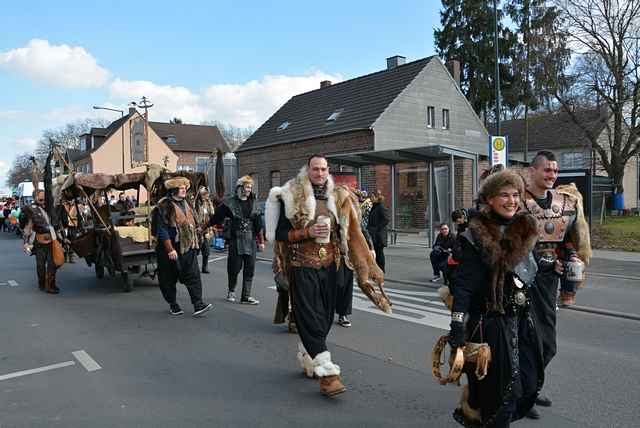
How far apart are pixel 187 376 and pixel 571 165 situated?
44.5 meters

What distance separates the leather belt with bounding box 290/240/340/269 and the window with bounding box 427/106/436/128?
26.0 metres

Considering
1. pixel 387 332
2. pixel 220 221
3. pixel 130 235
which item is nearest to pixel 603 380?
pixel 387 332

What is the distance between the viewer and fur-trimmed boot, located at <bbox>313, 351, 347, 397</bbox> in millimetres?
4449

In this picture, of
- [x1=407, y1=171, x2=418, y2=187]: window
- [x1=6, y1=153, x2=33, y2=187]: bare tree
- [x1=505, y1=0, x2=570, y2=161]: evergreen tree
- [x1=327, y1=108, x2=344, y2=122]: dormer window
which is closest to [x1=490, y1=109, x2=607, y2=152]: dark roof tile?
[x1=505, y1=0, x2=570, y2=161]: evergreen tree

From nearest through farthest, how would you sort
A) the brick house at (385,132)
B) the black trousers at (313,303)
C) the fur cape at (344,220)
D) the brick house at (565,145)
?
the black trousers at (313,303) → the fur cape at (344,220) → the brick house at (385,132) → the brick house at (565,145)

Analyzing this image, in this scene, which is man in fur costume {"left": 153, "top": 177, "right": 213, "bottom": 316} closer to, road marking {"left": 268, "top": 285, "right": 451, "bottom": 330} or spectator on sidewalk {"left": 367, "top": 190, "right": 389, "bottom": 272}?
road marking {"left": 268, "top": 285, "right": 451, "bottom": 330}

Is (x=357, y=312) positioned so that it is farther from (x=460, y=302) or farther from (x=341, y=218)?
(x=460, y=302)

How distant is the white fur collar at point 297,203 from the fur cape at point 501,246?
1874mm

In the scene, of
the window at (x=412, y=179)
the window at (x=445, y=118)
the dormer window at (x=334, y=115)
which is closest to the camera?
the window at (x=412, y=179)

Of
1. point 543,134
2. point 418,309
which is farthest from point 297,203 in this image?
point 543,134

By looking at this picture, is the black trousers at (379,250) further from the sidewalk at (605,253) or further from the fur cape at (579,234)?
the fur cape at (579,234)

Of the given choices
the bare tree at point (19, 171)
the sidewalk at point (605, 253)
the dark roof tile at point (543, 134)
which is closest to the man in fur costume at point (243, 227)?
the sidewalk at point (605, 253)

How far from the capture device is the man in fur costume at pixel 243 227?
8445 mm

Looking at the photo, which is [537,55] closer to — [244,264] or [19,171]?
[244,264]
